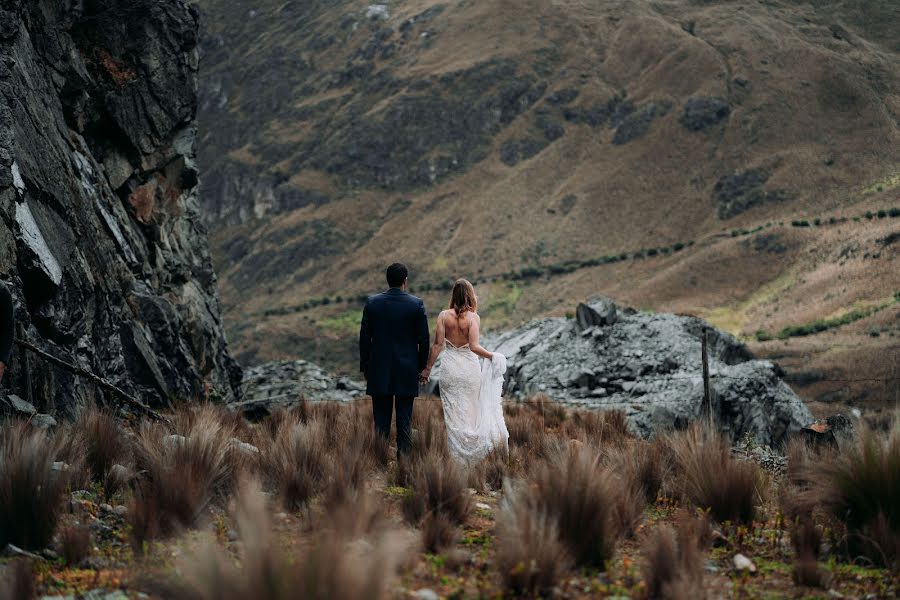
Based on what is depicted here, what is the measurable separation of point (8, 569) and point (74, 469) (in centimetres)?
199

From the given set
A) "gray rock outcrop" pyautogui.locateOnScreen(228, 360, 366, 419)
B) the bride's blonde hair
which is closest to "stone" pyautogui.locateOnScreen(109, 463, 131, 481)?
the bride's blonde hair

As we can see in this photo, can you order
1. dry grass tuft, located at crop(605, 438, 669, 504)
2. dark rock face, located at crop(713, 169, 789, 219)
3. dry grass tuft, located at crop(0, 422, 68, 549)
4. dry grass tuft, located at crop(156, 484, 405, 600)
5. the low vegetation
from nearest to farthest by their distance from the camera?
dry grass tuft, located at crop(156, 484, 405, 600) → the low vegetation → dry grass tuft, located at crop(0, 422, 68, 549) → dry grass tuft, located at crop(605, 438, 669, 504) → dark rock face, located at crop(713, 169, 789, 219)

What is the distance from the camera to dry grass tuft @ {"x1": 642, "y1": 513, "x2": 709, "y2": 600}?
3.84 metres

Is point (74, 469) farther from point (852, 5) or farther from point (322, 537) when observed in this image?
point (852, 5)

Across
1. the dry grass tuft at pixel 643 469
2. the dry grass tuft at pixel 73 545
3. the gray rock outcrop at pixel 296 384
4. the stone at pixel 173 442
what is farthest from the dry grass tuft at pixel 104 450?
the gray rock outcrop at pixel 296 384

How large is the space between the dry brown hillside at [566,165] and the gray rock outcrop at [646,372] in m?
30.0

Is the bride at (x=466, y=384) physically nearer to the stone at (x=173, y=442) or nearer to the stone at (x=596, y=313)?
the stone at (x=173, y=442)

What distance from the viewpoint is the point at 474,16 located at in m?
140

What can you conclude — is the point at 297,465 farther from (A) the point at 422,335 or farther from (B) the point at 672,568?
(B) the point at 672,568

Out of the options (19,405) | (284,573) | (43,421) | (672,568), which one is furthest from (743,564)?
(19,405)

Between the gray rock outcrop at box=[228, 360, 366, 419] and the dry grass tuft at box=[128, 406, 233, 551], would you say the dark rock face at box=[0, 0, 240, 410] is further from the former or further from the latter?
the dry grass tuft at box=[128, 406, 233, 551]

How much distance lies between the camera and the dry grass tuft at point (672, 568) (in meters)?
3.84

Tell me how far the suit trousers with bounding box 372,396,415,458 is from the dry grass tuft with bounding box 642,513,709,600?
3855 millimetres

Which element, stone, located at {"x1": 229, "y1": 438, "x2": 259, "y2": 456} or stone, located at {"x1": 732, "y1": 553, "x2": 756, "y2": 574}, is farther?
stone, located at {"x1": 229, "y1": 438, "x2": 259, "y2": 456}
